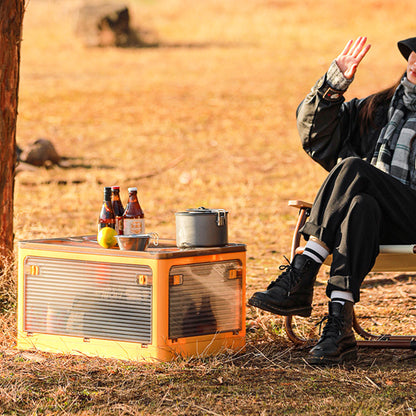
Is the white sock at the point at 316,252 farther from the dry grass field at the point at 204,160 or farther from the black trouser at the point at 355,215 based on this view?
the dry grass field at the point at 204,160

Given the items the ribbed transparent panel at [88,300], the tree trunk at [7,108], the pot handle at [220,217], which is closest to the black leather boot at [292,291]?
the pot handle at [220,217]

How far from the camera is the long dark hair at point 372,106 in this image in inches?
173

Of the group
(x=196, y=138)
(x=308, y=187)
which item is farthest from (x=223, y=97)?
(x=308, y=187)

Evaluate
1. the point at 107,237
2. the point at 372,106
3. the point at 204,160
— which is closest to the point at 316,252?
the point at 107,237

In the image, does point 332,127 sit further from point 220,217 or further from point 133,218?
point 133,218

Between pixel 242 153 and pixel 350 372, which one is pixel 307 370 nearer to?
pixel 350 372

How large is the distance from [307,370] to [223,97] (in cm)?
1029

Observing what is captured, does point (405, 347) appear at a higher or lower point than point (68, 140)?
lower

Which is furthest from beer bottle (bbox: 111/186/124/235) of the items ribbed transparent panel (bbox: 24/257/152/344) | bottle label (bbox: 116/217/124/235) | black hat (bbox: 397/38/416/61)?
black hat (bbox: 397/38/416/61)

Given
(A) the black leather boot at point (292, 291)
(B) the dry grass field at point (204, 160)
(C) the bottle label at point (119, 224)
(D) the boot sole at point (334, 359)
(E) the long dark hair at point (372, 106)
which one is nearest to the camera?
(B) the dry grass field at point (204, 160)

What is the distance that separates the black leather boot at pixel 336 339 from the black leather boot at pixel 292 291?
0.50ft

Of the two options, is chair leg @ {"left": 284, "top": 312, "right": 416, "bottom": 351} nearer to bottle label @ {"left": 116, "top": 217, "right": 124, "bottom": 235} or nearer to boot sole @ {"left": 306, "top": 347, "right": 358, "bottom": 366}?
boot sole @ {"left": 306, "top": 347, "right": 358, "bottom": 366}

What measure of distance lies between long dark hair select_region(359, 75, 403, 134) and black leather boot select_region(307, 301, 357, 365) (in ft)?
3.78

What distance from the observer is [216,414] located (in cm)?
297
